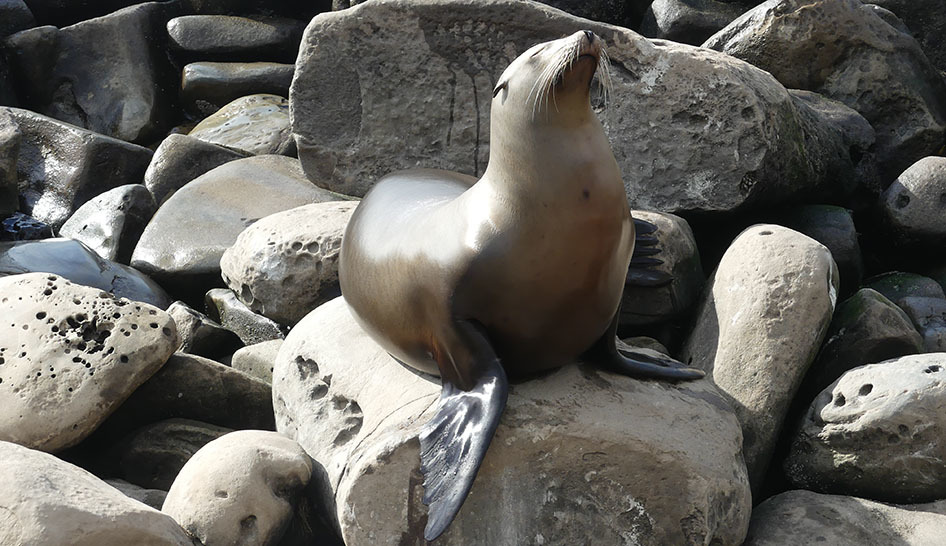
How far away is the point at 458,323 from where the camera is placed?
370 centimetres

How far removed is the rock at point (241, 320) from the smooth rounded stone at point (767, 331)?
8.68 feet

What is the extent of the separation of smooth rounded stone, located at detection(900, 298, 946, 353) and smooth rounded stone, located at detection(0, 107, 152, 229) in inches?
235

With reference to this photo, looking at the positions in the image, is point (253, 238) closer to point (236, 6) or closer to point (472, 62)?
point (472, 62)

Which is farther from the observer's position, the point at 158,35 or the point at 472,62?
the point at 158,35

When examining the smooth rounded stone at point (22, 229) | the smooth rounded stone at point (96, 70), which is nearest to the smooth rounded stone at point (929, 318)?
the smooth rounded stone at point (22, 229)

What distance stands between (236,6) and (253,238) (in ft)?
19.1

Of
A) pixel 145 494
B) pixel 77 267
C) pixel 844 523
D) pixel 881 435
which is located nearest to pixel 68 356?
pixel 145 494

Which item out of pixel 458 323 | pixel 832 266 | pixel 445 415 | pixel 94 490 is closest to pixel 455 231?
pixel 458 323

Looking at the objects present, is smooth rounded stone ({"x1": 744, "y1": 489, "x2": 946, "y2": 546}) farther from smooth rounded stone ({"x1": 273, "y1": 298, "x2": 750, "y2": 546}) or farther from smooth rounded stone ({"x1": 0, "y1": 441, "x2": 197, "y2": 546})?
smooth rounded stone ({"x1": 0, "y1": 441, "x2": 197, "y2": 546})

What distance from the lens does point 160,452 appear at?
4.87 m

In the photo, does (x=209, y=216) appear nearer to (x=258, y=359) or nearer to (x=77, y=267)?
(x=77, y=267)

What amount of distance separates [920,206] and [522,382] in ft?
Answer: 10.9

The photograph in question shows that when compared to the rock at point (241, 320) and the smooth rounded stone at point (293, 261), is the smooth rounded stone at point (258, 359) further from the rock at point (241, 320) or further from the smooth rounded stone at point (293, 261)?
the rock at point (241, 320)

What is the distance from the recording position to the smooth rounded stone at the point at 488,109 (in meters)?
5.80
